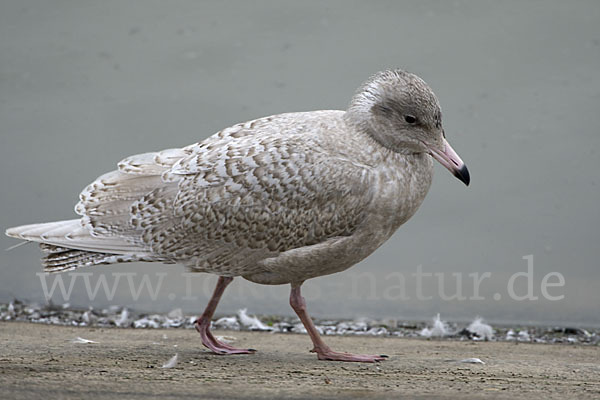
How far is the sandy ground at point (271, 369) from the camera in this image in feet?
10.3

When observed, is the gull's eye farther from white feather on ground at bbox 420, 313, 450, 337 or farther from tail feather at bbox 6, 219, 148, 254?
white feather on ground at bbox 420, 313, 450, 337

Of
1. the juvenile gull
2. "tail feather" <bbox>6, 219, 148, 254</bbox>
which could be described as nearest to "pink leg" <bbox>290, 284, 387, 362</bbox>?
the juvenile gull

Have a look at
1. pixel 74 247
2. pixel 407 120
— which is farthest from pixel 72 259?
pixel 407 120

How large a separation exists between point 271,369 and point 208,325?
2.88 feet

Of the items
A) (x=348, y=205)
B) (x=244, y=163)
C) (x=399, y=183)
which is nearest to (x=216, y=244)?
(x=244, y=163)

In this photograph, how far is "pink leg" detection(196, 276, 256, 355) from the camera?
4.67 m

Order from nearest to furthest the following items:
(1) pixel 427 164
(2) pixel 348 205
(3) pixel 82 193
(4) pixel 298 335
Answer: (2) pixel 348 205 → (1) pixel 427 164 → (3) pixel 82 193 → (4) pixel 298 335

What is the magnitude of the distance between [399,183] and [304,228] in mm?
593

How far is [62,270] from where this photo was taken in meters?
4.56

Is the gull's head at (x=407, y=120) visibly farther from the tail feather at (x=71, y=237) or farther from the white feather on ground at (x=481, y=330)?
the white feather on ground at (x=481, y=330)

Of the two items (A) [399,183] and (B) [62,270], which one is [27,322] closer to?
(B) [62,270]

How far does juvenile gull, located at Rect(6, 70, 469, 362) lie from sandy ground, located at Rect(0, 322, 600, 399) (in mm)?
517

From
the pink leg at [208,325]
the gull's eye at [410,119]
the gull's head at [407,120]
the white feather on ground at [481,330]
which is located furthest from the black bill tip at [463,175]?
the white feather on ground at [481,330]

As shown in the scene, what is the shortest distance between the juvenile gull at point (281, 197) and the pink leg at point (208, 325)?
25 cm
